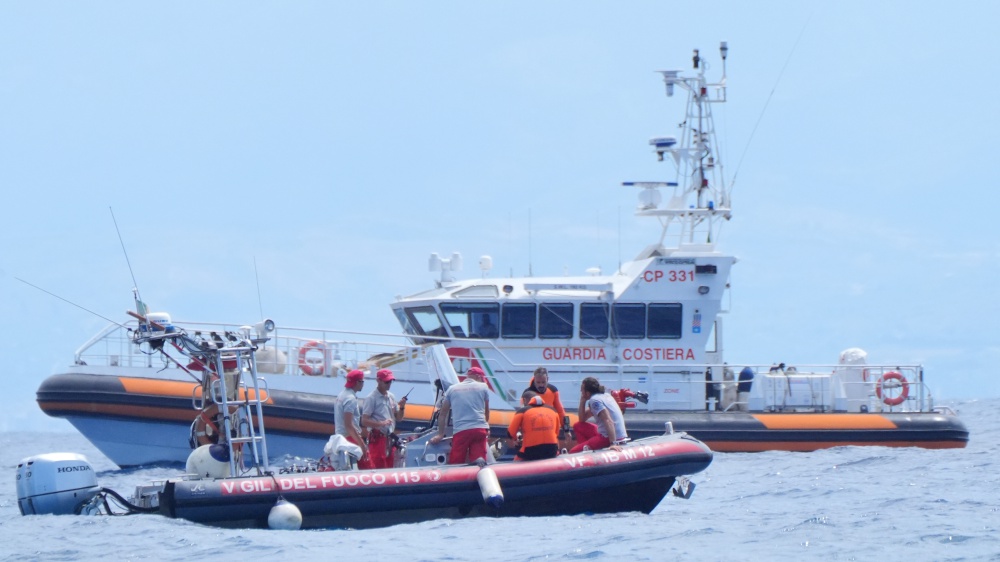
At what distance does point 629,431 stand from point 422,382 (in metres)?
2.32

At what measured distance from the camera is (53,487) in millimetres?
9320

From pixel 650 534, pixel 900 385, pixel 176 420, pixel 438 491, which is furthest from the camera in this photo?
pixel 900 385

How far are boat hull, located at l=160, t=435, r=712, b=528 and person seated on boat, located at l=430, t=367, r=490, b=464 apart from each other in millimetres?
177

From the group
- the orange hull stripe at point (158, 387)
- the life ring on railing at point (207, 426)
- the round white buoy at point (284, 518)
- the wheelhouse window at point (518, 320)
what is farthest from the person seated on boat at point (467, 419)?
the wheelhouse window at point (518, 320)

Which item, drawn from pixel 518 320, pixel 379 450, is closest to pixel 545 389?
pixel 379 450

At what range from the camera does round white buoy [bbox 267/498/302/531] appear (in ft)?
28.5

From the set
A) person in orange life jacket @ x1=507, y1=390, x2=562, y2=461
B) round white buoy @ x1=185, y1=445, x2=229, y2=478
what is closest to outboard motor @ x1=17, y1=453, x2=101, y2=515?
round white buoy @ x1=185, y1=445, x2=229, y2=478

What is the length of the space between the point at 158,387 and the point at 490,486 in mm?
5690

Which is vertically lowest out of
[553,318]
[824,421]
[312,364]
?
[824,421]

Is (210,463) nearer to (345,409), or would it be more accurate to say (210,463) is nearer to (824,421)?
(345,409)

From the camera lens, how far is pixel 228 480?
8.85 m

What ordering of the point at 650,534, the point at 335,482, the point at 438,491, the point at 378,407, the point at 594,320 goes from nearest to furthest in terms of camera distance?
the point at 650,534
the point at 335,482
the point at 438,491
the point at 378,407
the point at 594,320

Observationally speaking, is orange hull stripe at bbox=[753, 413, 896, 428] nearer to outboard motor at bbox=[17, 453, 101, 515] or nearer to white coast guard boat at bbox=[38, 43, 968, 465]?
white coast guard boat at bbox=[38, 43, 968, 465]

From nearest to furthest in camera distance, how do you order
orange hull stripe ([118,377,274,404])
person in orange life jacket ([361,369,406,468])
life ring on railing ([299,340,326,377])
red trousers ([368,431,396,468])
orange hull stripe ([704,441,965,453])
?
person in orange life jacket ([361,369,406,468]), red trousers ([368,431,396,468]), orange hull stripe ([118,377,274,404]), life ring on railing ([299,340,326,377]), orange hull stripe ([704,441,965,453])
